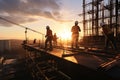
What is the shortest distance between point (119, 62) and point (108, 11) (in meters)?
41.2

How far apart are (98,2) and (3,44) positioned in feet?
270

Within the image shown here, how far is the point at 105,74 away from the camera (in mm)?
5402

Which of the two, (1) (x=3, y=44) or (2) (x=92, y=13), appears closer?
(2) (x=92, y=13)

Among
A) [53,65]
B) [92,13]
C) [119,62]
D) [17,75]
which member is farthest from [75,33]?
[92,13]

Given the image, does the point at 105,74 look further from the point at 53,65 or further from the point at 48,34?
the point at 53,65

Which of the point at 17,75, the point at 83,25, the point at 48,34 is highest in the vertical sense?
the point at 83,25

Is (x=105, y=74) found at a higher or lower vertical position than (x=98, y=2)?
lower

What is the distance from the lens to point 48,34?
49.1 ft

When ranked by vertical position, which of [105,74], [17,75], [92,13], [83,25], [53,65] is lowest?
[17,75]

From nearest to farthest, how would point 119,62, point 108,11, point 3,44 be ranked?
point 119,62 < point 108,11 < point 3,44

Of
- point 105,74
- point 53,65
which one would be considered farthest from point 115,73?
point 53,65

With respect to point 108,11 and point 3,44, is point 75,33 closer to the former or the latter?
point 108,11

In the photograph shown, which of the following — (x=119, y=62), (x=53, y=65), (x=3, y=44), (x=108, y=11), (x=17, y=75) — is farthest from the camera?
(x=3, y=44)

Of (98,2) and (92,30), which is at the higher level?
(98,2)
